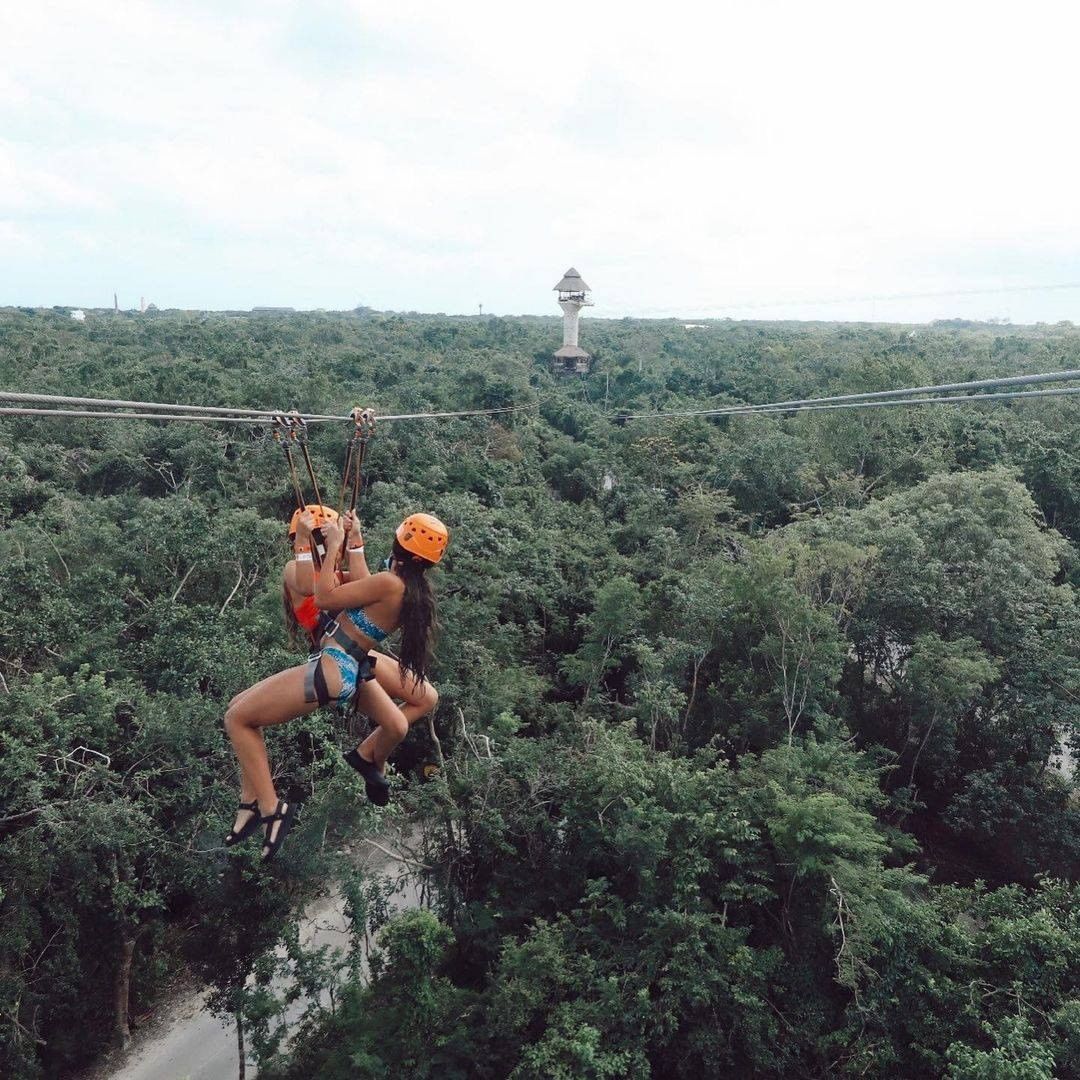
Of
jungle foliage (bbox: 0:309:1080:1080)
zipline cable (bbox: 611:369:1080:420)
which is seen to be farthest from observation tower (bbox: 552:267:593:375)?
zipline cable (bbox: 611:369:1080:420)

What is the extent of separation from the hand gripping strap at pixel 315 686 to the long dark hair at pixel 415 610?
482mm

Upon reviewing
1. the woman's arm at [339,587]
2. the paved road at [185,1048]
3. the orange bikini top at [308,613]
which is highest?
the woman's arm at [339,587]

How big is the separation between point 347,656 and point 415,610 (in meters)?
0.40

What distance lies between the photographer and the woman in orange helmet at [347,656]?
12.2 feet

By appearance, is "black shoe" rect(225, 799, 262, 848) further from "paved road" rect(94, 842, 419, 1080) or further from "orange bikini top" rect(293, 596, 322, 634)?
"paved road" rect(94, 842, 419, 1080)

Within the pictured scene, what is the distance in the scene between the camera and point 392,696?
4.43m

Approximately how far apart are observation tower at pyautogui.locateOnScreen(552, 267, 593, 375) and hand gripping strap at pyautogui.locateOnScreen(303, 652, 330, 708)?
4494 centimetres

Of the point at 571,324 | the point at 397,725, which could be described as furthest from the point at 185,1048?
the point at 571,324

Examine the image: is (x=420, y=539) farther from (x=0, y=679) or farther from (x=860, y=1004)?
(x=0, y=679)

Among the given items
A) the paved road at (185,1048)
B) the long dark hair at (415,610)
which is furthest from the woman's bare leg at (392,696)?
the paved road at (185,1048)

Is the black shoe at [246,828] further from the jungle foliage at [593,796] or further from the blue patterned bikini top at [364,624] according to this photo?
the jungle foliage at [593,796]

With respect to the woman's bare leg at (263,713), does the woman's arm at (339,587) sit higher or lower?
higher

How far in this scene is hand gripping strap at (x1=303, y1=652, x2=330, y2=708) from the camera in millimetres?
3668

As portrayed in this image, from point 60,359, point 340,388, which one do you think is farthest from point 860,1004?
point 60,359
